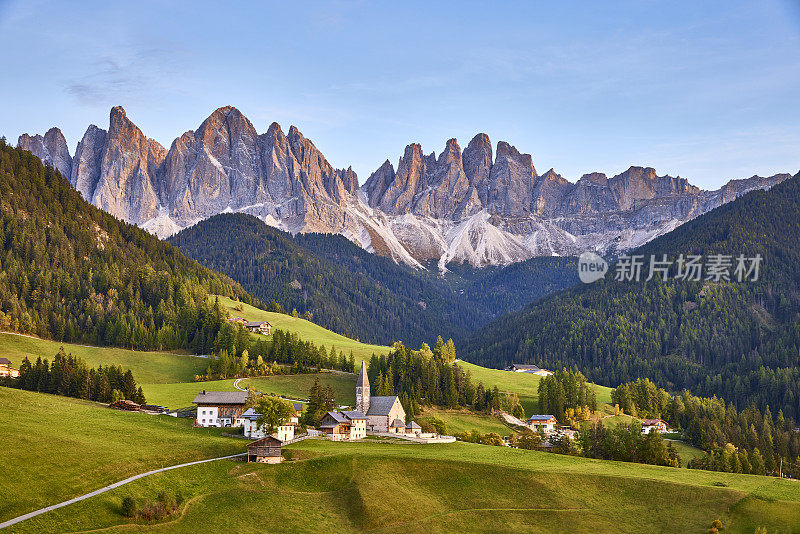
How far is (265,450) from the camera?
Answer: 87812 millimetres

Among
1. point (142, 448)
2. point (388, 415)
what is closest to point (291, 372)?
point (388, 415)

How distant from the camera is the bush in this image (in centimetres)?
6831

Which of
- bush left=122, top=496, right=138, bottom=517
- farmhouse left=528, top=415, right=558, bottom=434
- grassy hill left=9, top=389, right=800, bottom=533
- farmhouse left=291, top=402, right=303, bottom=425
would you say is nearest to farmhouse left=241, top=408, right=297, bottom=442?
farmhouse left=291, top=402, right=303, bottom=425

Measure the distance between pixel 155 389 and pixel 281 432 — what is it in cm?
4888

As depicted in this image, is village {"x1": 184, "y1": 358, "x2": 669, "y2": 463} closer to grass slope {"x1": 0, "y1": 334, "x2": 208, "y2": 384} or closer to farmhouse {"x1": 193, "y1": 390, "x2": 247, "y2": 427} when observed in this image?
farmhouse {"x1": 193, "y1": 390, "x2": 247, "y2": 427}

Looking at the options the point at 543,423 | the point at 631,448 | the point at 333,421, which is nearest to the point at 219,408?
the point at 333,421

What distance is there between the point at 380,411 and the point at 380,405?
1539 mm

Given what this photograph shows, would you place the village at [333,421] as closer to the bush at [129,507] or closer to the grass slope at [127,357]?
the bush at [129,507]

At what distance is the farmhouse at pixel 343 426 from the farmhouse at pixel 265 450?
2115cm

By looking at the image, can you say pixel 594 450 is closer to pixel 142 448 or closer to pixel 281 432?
pixel 281 432

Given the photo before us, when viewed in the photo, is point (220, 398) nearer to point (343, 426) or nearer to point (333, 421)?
point (333, 421)

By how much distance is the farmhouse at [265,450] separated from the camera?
87312 mm

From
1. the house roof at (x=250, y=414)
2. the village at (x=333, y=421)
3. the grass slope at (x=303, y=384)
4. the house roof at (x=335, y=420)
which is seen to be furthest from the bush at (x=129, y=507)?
the grass slope at (x=303, y=384)

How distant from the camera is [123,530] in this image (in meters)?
65.8
